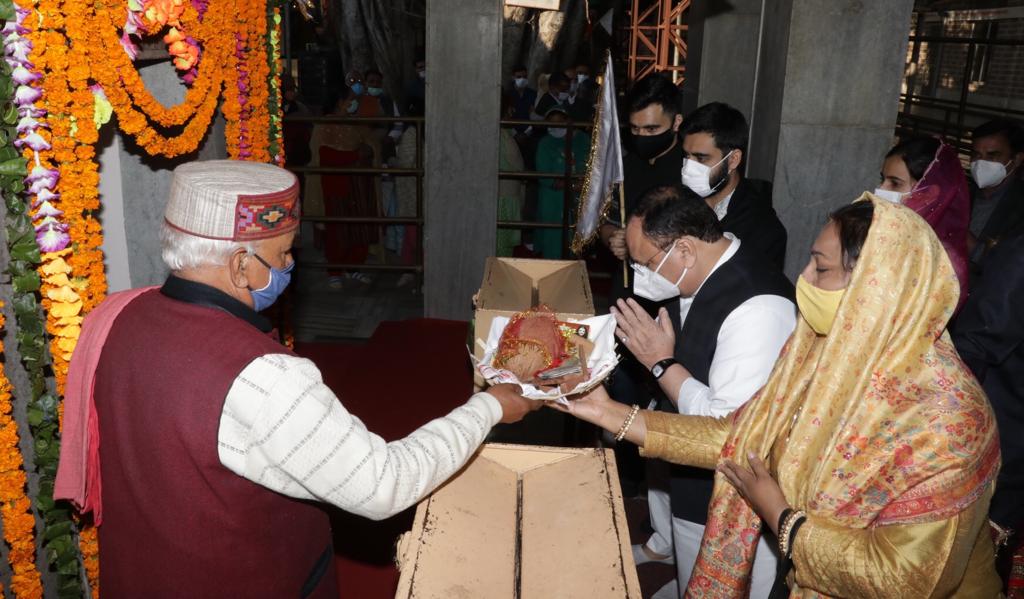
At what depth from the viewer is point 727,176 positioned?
4.27m

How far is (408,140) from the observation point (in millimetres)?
8352

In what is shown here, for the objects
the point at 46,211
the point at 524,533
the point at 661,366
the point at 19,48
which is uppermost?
the point at 19,48

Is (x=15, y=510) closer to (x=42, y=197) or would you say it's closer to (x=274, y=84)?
(x=42, y=197)

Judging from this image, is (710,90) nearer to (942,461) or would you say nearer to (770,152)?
(770,152)

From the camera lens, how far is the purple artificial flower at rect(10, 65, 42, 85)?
2387 mm

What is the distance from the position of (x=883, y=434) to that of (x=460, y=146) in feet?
17.5

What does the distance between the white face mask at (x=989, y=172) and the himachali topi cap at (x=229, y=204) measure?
4.93 metres

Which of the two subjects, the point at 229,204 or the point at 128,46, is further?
the point at 128,46

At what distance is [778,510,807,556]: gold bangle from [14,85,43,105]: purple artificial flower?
2.53 m

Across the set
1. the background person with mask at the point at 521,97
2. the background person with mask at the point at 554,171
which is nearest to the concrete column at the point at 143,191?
the background person with mask at the point at 554,171

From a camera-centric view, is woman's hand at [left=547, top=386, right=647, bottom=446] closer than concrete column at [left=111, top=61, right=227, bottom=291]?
Yes

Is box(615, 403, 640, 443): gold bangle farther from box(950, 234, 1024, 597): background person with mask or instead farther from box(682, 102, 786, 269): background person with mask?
box(682, 102, 786, 269): background person with mask

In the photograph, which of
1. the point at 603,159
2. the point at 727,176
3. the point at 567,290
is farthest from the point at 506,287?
the point at 727,176

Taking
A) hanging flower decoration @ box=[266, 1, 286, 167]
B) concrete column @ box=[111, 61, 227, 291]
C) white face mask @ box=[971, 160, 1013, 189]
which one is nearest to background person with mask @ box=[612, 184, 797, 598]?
concrete column @ box=[111, 61, 227, 291]
